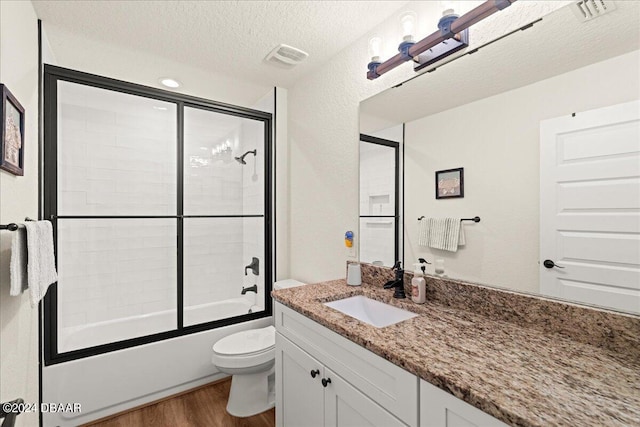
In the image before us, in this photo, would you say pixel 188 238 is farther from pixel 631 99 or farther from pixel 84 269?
pixel 631 99

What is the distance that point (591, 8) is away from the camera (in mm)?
999

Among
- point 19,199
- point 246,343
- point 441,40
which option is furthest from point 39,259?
point 441,40

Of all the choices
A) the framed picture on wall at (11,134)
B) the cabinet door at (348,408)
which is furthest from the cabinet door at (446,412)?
the framed picture on wall at (11,134)

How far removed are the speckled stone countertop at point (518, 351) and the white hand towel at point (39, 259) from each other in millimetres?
1140

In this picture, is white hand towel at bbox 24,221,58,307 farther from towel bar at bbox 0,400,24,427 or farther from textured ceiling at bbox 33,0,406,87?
textured ceiling at bbox 33,0,406,87

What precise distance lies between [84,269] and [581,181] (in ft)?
11.9

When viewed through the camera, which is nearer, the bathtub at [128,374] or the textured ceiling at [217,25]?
the textured ceiling at [217,25]

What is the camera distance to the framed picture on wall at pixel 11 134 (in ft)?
3.68

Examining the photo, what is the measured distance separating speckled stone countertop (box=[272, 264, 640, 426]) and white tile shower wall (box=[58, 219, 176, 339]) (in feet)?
7.51

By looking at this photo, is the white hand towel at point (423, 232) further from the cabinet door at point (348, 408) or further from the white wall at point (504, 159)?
the cabinet door at point (348, 408)

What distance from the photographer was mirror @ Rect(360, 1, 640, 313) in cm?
95

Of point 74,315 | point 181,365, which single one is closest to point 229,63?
point 181,365

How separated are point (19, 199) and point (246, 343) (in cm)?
153

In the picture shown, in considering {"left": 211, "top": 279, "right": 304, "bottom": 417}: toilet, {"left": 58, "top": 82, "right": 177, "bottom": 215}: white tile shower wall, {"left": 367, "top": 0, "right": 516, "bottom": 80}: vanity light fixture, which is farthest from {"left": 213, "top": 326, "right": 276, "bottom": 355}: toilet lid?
{"left": 367, "top": 0, "right": 516, "bottom": 80}: vanity light fixture
